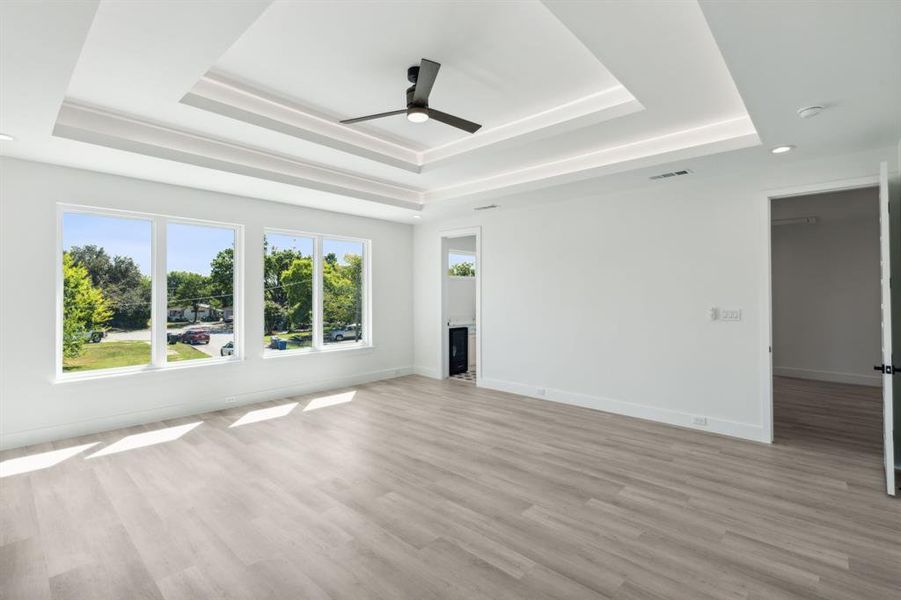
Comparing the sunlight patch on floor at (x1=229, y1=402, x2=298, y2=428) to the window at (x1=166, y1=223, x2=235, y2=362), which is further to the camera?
the window at (x1=166, y1=223, x2=235, y2=362)

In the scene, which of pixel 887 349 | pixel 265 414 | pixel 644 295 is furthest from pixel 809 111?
pixel 265 414

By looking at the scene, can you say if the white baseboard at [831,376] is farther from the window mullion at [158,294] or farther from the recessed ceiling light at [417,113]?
the window mullion at [158,294]

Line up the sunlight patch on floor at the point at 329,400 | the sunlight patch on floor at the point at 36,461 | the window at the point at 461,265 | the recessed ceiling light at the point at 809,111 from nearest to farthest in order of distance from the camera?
the recessed ceiling light at the point at 809,111, the sunlight patch on floor at the point at 36,461, the sunlight patch on floor at the point at 329,400, the window at the point at 461,265

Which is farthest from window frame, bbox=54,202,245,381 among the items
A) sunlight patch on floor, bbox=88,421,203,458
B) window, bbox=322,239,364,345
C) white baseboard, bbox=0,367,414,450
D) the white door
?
the white door

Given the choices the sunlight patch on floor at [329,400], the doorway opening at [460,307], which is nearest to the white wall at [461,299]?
the doorway opening at [460,307]

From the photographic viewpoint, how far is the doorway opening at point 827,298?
632cm

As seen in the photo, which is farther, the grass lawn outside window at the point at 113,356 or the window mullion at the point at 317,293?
the window mullion at the point at 317,293

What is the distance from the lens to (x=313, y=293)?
20.8ft

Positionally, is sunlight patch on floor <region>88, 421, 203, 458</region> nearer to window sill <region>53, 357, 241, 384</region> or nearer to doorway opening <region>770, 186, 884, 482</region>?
window sill <region>53, 357, 241, 384</region>

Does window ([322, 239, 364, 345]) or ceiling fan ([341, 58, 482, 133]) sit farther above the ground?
ceiling fan ([341, 58, 482, 133])

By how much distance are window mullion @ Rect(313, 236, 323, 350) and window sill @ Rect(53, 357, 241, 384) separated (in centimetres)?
114

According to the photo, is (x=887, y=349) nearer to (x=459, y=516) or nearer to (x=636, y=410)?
(x=636, y=410)

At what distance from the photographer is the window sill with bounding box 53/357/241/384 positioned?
430cm

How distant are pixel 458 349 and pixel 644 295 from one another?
11.6ft
